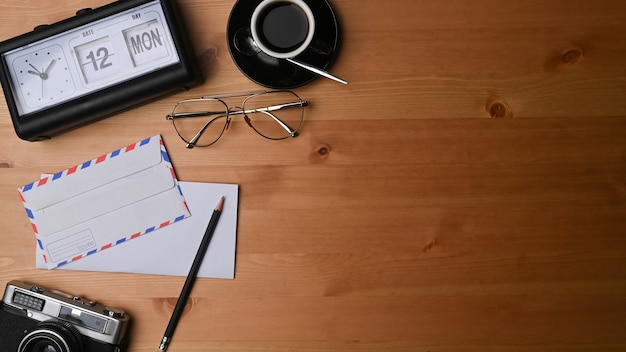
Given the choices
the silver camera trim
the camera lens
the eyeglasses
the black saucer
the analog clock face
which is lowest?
the camera lens

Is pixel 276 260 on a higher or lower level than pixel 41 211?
higher

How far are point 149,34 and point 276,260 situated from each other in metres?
0.41

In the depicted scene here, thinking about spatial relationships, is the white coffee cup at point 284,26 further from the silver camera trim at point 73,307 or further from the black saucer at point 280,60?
the silver camera trim at point 73,307

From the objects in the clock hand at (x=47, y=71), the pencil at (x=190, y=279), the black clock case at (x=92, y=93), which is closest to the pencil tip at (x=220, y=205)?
the pencil at (x=190, y=279)

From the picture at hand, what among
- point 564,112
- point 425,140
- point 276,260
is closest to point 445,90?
point 425,140

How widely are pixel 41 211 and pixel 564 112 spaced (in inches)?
34.2

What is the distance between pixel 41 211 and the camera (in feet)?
2.72

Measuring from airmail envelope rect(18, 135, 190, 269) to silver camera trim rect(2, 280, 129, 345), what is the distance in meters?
0.06

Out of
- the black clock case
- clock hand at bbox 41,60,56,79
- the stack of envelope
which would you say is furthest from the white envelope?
clock hand at bbox 41,60,56,79

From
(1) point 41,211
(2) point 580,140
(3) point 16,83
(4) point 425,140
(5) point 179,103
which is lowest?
(1) point 41,211

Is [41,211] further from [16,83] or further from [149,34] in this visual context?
A: [149,34]

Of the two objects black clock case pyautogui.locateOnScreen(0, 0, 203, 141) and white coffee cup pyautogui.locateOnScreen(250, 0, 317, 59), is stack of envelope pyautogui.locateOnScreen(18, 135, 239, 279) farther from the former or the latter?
white coffee cup pyautogui.locateOnScreen(250, 0, 317, 59)

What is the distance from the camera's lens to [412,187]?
0.83m

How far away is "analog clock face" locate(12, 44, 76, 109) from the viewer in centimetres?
80
